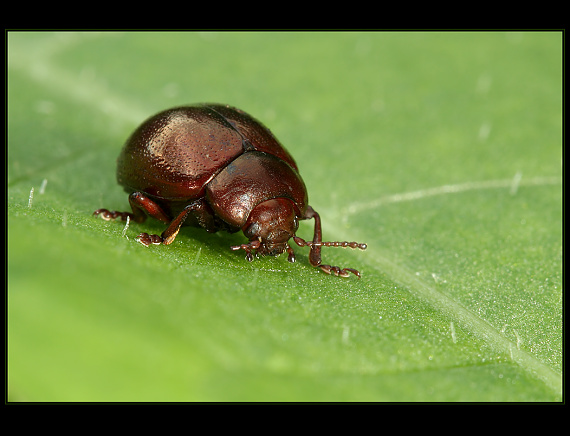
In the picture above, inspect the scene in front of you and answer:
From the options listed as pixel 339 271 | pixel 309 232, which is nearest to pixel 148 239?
pixel 339 271

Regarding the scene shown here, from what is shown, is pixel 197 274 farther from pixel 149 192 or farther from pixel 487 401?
pixel 487 401

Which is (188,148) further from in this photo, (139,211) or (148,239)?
(148,239)

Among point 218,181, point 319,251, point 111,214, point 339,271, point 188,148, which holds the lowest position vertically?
point 339,271

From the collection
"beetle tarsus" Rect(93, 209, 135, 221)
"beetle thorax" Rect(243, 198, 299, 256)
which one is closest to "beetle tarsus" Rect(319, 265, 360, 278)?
"beetle thorax" Rect(243, 198, 299, 256)

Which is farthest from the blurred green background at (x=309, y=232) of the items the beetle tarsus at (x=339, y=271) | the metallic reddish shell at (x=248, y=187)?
the metallic reddish shell at (x=248, y=187)

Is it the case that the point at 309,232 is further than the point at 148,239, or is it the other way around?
the point at 309,232
